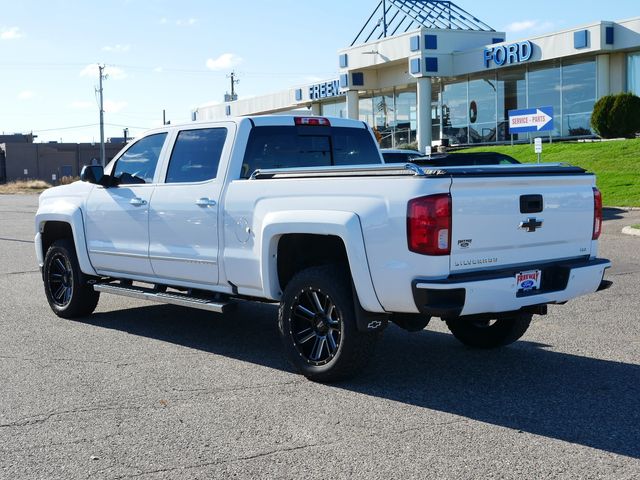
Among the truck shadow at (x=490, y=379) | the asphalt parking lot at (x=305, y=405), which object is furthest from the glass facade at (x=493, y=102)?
the truck shadow at (x=490, y=379)

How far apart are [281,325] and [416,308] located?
4.28ft

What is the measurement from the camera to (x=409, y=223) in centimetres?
566

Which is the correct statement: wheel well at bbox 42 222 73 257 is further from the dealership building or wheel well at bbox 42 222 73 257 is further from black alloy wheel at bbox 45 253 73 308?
the dealership building

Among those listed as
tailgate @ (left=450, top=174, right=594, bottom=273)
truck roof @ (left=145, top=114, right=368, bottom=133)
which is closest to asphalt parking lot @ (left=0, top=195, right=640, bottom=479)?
tailgate @ (left=450, top=174, right=594, bottom=273)

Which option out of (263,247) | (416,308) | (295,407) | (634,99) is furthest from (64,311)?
(634,99)

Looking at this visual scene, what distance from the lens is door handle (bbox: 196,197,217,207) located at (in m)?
7.24

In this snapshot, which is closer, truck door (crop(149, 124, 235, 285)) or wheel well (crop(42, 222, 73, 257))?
truck door (crop(149, 124, 235, 285))

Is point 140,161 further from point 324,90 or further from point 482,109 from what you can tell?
point 324,90

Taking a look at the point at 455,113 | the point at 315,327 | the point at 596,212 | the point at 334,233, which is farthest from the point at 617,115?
the point at 334,233

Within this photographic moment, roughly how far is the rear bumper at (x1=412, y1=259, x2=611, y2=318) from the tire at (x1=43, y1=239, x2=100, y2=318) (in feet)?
15.4

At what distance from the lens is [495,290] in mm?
5801

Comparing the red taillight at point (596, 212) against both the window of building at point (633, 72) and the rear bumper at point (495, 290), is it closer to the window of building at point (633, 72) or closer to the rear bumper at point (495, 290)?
the rear bumper at point (495, 290)

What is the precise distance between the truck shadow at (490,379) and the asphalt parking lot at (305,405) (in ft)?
0.06

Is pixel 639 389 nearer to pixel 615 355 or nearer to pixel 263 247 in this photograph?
pixel 615 355
